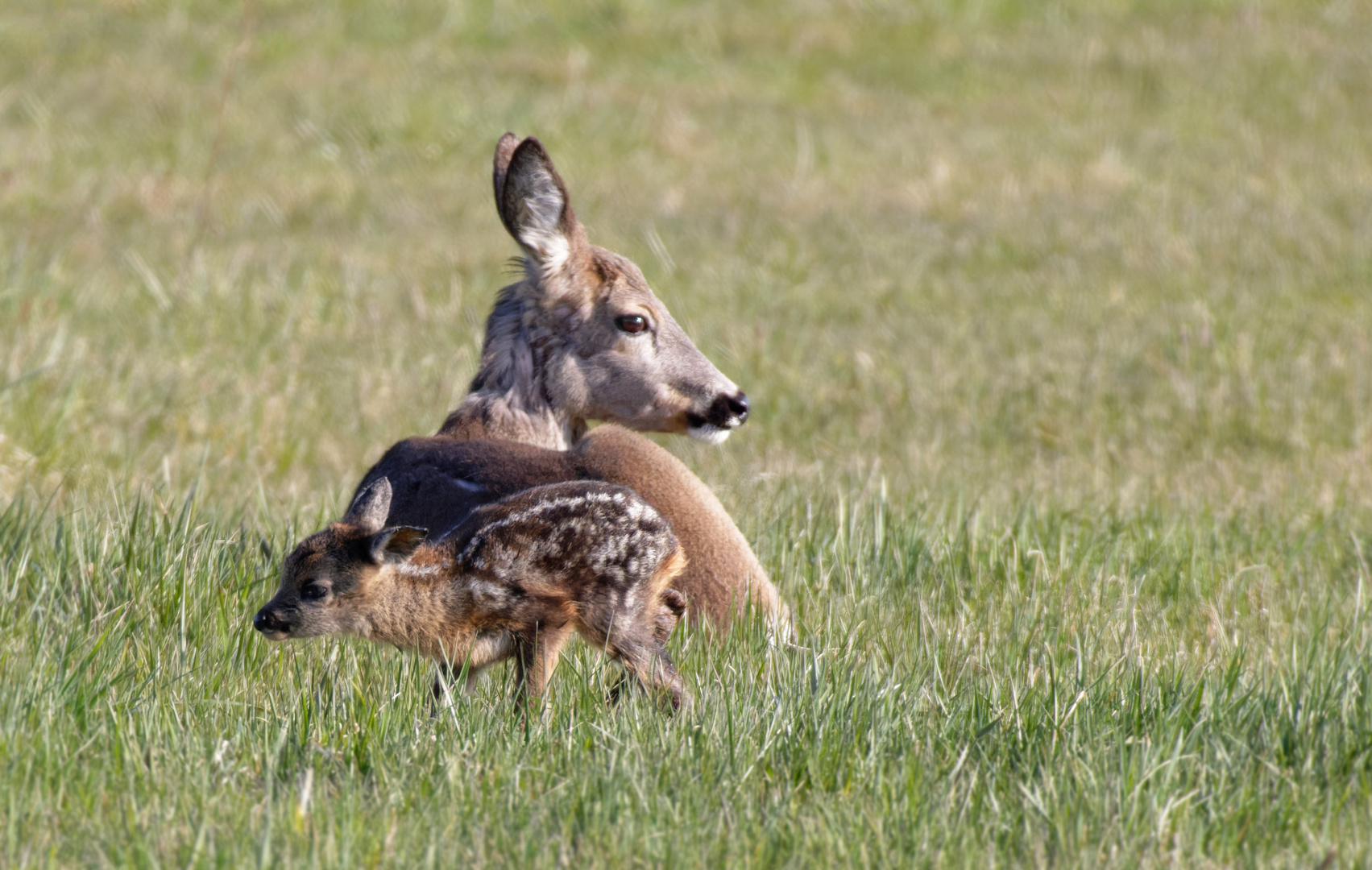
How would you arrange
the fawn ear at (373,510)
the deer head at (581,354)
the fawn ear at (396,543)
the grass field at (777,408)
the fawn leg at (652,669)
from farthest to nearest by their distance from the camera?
the deer head at (581,354) < the fawn ear at (373,510) < the fawn leg at (652,669) < the fawn ear at (396,543) < the grass field at (777,408)

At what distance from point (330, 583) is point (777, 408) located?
17.6ft

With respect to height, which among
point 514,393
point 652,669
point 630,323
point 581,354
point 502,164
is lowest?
point 652,669

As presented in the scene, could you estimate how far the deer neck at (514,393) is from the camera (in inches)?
227

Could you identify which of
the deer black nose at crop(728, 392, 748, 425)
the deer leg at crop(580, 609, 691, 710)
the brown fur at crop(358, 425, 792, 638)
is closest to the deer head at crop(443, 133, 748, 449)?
the deer black nose at crop(728, 392, 748, 425)

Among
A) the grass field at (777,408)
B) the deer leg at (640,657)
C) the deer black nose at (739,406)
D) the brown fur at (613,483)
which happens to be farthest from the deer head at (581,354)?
the deer leg at (640,657)

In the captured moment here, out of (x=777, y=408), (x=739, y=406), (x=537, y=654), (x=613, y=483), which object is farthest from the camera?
(x=777, y=408)

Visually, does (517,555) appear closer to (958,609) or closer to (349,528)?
(349,528)

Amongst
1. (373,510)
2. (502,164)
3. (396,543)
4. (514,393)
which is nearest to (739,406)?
(514,393)

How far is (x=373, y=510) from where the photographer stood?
14.2 ft

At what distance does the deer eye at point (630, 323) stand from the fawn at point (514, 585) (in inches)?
65.2

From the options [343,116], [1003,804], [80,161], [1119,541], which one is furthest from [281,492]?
[343,116]

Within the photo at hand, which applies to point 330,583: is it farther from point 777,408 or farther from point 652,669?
point 777,408

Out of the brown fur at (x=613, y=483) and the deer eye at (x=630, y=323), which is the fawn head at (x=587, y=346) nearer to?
the deer eye at (x=630, y=323)

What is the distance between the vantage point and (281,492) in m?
7.20
